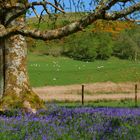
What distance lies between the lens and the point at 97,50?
16550 cm

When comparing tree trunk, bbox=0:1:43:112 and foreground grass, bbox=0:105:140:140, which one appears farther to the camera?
Answer: tree trunk, bbox=0:1:43:112

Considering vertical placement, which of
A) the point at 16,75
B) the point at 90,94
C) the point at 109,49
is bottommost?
the point at 90,94

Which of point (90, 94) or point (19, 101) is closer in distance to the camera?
point (19, 101)

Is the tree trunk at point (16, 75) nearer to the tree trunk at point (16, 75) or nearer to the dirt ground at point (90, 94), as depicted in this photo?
the tree trunk at point (16, 75)

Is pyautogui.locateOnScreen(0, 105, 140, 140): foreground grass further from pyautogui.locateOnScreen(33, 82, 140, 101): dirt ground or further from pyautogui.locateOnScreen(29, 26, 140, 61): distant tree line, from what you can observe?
pyautogui.locateOnScreen(29, 26, 140, 61): distant tree line

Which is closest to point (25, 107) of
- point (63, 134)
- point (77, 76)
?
point (63, 134)

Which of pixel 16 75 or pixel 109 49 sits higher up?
pixel 109 49

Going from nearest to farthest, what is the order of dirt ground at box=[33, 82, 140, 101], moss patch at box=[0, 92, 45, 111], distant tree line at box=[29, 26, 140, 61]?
moss patch at box=[0, 92, 45, 111]
dirt ground at box=[33, 82, 140, 101]
distant tree line at box=[29, 26, 140, 61]

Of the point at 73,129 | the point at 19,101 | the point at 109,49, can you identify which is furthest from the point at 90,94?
the point at 109,49

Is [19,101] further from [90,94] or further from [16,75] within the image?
[90,94]

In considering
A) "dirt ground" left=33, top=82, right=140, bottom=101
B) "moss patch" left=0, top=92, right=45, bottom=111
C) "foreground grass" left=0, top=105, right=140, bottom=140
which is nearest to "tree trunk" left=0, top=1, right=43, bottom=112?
"moss patch" left=0, top=92, right=45, bottom=111

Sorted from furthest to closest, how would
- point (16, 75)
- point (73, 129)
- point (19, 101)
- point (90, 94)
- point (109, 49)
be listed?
1. point (109, 49)
2. point (90, 94)
3. point (16, 75)
4. point (19, 101)
5. point (73, 129)

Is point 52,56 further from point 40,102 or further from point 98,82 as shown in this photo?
point 40,102

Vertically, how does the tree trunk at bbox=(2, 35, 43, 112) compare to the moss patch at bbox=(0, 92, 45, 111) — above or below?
above
